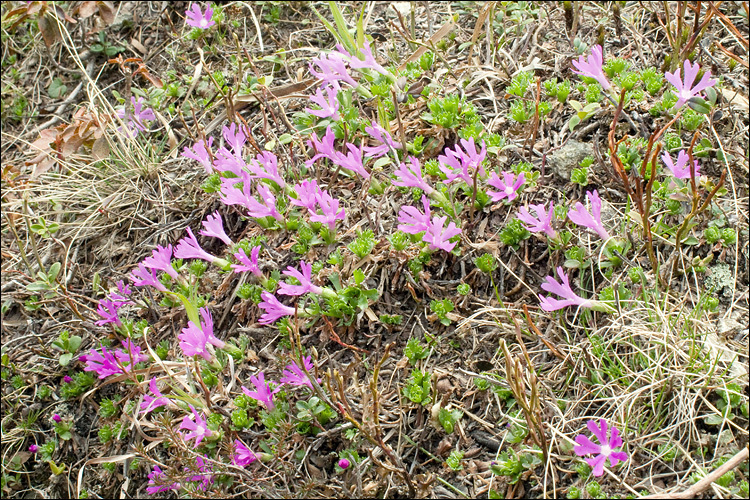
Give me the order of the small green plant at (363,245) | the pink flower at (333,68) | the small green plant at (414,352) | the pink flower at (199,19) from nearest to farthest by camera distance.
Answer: the small green plant at (414,352), the small green plant at (363,245), the pink flower at (333,68), the pink flower at (199,19)

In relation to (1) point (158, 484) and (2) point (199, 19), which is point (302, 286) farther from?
(2) point (199, 19)

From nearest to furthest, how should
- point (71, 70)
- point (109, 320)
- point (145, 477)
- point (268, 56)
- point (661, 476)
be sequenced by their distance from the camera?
point (661, 476)
point (145, 477)
point (109, 320)
point (268, 56)
point (71, 70)

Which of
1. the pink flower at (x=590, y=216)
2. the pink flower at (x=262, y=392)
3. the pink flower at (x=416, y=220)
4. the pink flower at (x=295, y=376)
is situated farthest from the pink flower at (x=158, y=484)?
the pink flower at (x=590, y=216)

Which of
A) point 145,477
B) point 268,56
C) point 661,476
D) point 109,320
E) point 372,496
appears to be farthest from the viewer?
point 268,56

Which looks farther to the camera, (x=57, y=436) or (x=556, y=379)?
(x=57, y=436)

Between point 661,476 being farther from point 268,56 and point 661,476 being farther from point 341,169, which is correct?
point 268,56

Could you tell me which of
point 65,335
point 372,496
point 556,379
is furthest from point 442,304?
point 65,335

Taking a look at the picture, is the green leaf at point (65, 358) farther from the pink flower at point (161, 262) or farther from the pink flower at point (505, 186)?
the pink flower at point (505, 186)

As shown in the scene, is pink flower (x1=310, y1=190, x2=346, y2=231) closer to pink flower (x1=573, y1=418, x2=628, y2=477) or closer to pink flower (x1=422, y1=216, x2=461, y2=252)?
pink flower (x1=422, y1=216, x2=461, y2=252)
